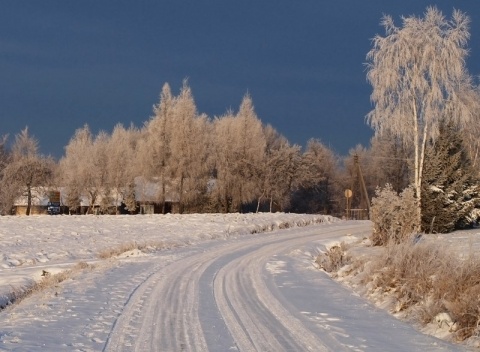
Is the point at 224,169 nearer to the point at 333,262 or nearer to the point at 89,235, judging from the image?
the point at 89,235

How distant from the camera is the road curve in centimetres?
841

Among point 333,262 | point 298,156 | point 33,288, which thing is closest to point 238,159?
point 298,156

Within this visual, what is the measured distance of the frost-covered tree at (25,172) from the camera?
61062mm

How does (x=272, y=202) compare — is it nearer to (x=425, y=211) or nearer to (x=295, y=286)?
(x=425, y=211)

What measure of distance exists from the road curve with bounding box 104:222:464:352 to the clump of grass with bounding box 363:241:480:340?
26.8 inches

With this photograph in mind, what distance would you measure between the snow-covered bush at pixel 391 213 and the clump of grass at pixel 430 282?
9.86 m

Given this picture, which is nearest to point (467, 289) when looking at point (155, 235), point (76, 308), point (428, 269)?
point (428, 269)

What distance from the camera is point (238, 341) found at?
859 centimetres

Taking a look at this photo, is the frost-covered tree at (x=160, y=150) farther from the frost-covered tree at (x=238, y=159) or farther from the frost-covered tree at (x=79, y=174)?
the frost-covered tree at (x=79, y=174)

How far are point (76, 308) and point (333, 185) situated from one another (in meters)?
78.5

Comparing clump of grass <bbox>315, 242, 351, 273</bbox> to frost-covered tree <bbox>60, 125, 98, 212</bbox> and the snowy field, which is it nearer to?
the snowy field

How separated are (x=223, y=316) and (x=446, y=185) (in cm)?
2574

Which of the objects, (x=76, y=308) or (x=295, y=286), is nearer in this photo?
(x=76, y=308)

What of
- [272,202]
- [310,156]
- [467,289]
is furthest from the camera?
[310,156]
